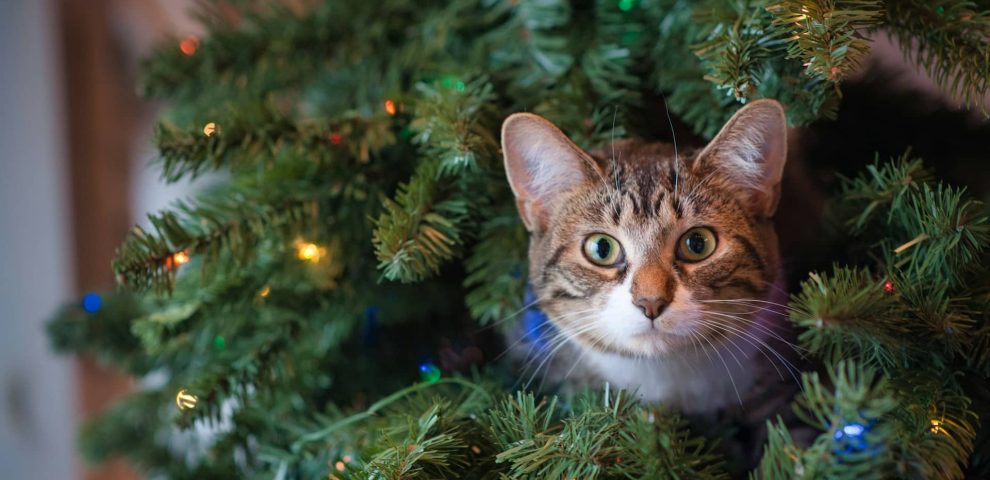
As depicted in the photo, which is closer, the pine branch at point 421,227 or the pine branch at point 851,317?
the pine branch at point 851,317

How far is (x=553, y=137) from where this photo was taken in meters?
0.76

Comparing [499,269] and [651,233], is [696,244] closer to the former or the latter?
[651,233]

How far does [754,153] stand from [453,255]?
14.4 inches

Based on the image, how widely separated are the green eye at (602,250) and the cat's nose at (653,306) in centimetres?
8

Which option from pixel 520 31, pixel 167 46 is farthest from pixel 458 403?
pixel 167 46

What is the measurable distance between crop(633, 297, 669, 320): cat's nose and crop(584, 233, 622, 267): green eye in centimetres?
8

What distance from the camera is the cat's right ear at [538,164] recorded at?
750 millimetres

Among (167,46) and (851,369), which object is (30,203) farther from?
(851,369)

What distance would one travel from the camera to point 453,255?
2.51ft

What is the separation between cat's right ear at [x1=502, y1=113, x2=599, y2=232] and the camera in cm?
75

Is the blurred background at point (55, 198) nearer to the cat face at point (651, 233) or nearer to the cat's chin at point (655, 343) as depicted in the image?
the cat face at point (651, 233)

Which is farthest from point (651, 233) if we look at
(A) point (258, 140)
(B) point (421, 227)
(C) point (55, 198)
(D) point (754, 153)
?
(C) point (55, 198)

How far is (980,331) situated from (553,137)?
44 cm

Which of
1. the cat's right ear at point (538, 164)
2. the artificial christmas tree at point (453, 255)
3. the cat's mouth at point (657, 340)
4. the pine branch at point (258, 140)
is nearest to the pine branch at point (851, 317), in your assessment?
the artificial christmas tree at point (453, 255)
